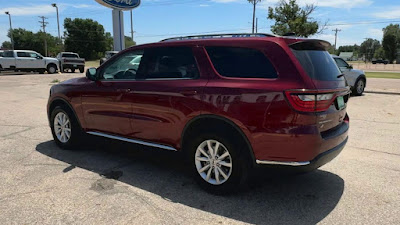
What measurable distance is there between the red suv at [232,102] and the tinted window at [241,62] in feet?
0.04

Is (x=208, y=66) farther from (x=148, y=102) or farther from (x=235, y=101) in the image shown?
(x=148, y=102)

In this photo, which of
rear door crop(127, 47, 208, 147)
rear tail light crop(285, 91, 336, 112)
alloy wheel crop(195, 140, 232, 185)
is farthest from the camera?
rear door crop(127, 47, 208, 147)

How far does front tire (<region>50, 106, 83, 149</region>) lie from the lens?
5379mm

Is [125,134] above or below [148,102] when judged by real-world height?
below

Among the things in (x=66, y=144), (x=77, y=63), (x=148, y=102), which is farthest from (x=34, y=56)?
(x=148, y=102)

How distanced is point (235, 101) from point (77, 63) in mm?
30595

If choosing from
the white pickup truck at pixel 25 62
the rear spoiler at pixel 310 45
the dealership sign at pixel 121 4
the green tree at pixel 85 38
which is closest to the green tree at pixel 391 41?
the green tree at pixel 85 38

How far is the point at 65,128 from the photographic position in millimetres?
5539

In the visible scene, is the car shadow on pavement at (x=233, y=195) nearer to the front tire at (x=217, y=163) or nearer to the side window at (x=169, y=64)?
the front tire at (x=217, y=163)

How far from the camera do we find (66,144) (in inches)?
217

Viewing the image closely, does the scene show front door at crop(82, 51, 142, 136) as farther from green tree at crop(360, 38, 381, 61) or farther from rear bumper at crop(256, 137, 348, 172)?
green tree at crop(360, 38, 381, 61)

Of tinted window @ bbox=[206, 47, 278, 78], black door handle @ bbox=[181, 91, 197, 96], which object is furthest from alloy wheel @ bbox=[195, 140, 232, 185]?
tinted window @ bbox=[206, 47, 278, 78]

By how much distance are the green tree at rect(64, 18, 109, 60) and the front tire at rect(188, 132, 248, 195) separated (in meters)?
97.6

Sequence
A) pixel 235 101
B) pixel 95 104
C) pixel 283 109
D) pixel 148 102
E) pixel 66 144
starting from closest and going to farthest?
pixel 283 109 < pixel 235 101 < pixel 148 102 < pixel 95 104 < pixel 66 144
